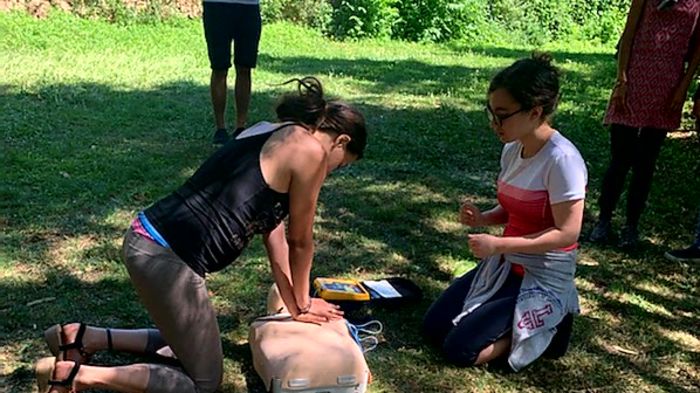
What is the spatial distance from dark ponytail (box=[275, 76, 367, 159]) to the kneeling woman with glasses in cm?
55

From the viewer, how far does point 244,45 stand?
5688 millimetres

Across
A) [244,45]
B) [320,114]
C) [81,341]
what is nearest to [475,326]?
[320,114]

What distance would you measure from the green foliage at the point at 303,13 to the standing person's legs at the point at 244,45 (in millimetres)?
7208

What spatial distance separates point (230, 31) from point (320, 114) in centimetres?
326

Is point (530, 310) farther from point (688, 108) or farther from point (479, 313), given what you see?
point (688, 108)

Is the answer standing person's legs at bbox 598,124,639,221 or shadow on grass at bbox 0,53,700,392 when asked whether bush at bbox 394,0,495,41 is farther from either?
standing person's legs at bbox 598,124,639,221

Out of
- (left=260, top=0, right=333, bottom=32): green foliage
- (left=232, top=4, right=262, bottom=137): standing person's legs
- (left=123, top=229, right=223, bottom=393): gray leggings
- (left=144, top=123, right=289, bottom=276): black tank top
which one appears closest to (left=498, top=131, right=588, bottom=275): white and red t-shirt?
(left=144, top=123, right=289, bottom=276): black tank top

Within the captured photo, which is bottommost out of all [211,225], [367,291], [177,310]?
[367,291]

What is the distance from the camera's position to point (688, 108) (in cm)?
760

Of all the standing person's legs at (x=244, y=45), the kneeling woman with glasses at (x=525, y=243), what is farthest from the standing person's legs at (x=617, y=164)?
the standing person's legs at (x=244, y=45)

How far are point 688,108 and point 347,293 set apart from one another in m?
5.45

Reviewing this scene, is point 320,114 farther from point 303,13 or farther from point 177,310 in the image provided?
point 303,13

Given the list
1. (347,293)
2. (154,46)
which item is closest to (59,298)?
(347,293)

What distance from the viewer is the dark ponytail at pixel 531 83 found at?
2.81m
